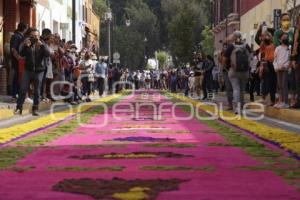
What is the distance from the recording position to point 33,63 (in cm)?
1634

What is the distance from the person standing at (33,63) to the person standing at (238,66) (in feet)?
14.7

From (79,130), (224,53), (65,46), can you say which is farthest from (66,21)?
(79,130)

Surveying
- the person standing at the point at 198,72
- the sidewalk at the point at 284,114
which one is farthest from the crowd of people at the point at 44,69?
the sidewalk at the point at 284,114

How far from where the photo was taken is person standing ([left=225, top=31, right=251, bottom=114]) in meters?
17.8

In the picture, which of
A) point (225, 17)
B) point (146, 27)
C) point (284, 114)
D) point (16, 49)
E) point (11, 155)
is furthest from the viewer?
point (146, 27)

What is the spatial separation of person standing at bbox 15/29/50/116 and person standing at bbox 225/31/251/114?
4.47 m

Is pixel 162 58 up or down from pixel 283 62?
up

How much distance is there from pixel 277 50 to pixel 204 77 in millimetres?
12323

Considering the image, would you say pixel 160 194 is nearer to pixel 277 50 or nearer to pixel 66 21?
pixel 277 50

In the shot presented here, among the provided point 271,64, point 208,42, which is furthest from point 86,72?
point 208,42

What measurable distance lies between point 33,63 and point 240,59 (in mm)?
4894

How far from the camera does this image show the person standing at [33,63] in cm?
1634

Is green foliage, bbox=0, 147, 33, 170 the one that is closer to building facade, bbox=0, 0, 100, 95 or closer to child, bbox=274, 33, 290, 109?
child, bbox=274, 33, 290, 109

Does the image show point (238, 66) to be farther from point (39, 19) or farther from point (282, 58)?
point (39, 19)
